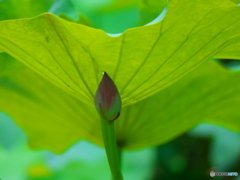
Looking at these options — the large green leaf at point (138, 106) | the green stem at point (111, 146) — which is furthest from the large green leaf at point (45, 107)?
the green stem at point (111, 146)

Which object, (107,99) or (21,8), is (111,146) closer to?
(107,99)

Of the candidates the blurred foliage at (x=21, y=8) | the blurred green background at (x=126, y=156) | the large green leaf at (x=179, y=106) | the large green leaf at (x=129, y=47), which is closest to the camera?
the large green leaf at (x=129, y=47)

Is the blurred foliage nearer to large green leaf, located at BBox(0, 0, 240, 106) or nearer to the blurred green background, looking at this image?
large green leaf, located at BBox(0, 0, 240, 106)

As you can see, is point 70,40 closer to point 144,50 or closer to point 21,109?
point 144,50

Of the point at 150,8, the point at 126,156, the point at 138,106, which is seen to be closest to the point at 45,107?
the point at 138,106

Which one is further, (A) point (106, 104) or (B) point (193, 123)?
(B) point (193, 123)

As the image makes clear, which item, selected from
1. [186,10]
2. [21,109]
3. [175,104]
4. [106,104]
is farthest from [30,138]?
[186,10]

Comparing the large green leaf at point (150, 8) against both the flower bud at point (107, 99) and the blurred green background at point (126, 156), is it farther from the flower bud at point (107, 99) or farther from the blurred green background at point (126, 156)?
the blurred green background at point (126, 156)
